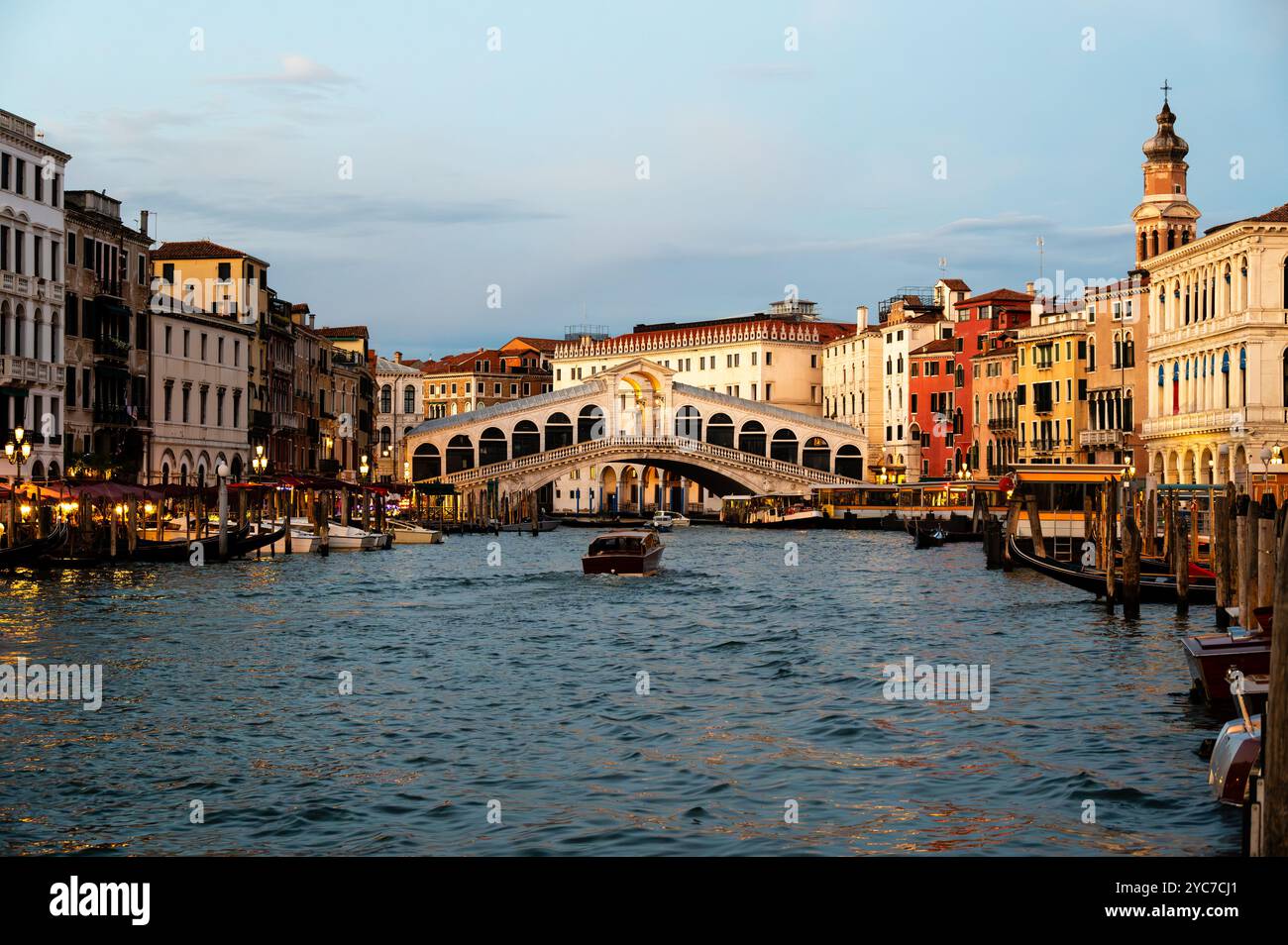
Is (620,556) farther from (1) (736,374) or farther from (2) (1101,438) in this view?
(1) (736,374)

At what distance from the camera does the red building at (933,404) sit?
72625 mm

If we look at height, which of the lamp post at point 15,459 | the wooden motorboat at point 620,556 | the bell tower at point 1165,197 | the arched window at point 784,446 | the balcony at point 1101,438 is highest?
the bell tower at point 1165,197

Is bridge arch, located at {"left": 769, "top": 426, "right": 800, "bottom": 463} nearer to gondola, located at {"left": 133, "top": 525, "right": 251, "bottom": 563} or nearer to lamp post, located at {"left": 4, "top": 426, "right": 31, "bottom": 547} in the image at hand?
gondola, located at {"left": 133, "top": 525, "right": 251, "bottom": 563}

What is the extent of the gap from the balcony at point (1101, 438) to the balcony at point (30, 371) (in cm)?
3247

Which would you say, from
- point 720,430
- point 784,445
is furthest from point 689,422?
point 784,445

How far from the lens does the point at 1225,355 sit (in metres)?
43.0

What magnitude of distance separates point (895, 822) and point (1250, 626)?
5.20m

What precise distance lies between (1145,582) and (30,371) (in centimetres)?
2132

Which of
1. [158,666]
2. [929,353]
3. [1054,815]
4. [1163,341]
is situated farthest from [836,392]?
[1054,815]

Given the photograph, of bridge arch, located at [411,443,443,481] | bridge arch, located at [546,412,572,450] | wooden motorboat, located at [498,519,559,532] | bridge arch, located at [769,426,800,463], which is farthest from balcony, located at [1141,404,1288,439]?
bridge arch, located at [411,443,443,481]

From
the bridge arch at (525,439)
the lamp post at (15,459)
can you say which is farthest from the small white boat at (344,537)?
the bridge arch at (525,439)

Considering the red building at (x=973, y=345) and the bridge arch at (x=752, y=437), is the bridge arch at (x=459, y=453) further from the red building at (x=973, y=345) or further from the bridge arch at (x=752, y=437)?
the red building at (x=973, y=345)

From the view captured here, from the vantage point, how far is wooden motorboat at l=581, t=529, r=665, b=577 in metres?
31.7
